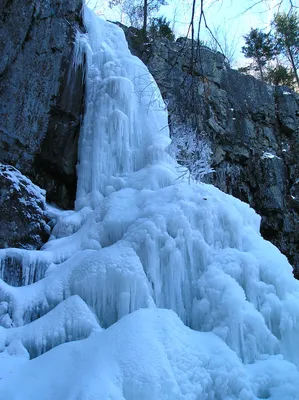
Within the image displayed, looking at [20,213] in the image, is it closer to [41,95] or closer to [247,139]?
[41,95]

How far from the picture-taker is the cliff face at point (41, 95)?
22.4 ft

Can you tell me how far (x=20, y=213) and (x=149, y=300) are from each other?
8.82 ft

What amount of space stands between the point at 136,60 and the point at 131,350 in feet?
22.4

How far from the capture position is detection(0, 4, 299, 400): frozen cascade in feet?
10.2

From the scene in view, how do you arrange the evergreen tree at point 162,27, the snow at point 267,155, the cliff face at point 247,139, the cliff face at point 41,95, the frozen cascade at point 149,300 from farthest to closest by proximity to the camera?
the evergreen tree at point 162,27
the snow at point 267,155
the cliff face at point 247,139
the cliff face at point 41,95
the frozen cascade at point 149,300

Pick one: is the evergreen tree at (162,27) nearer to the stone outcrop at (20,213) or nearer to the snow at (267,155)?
the snow at (267,155)

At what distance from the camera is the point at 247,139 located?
10898 mm

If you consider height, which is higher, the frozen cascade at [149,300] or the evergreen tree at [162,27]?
the evergreen tree at [162,27]

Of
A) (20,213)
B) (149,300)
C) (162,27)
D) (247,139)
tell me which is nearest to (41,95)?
(20,213)

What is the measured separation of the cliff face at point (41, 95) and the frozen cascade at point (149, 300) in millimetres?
621

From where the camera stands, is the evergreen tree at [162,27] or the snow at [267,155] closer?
the snow at [267,155]

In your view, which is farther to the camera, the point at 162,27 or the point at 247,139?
A: the point at 162,27

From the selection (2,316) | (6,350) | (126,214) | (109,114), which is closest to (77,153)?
(109,114)

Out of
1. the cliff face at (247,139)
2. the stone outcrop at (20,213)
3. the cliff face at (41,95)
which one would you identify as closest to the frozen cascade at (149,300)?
the stone outcrop at (20,213)
